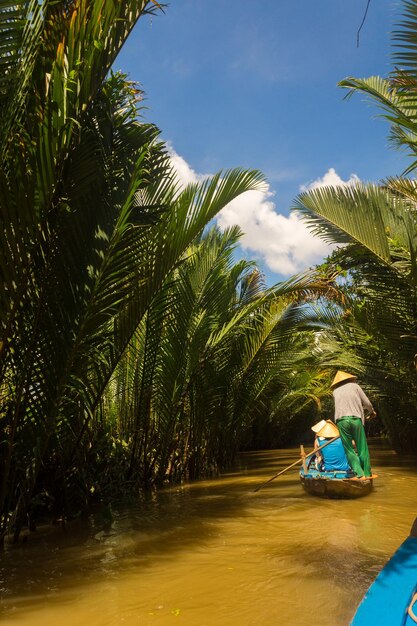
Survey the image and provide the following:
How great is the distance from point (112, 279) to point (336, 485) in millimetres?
3972

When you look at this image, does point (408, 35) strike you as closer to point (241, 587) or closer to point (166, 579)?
point (241, 587)

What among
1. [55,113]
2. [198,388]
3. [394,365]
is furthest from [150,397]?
[394,365]

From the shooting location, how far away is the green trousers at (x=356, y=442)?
6203 mm

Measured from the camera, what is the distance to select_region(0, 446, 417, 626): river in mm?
2748

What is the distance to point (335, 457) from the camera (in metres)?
6.58

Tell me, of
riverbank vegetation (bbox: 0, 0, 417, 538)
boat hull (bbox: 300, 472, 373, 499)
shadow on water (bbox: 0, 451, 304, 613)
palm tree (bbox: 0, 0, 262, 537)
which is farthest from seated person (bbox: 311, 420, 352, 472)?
palm tree (bbox: 0, 0, 262, 537)

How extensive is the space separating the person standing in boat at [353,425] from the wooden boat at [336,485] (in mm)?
141

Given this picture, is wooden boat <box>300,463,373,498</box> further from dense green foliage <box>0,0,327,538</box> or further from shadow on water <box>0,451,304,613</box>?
dense green foliage <box>0,0,327,538</box>

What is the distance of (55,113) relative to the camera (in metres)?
2.96

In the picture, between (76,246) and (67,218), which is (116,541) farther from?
(67,218)

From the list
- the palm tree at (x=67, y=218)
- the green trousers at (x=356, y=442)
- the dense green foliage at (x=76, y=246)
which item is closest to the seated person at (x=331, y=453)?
the green trousers at (x=356, y=442)

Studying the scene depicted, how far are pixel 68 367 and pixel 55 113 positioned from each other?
1699 mm

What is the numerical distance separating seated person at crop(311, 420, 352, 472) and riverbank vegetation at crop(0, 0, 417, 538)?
1.76m

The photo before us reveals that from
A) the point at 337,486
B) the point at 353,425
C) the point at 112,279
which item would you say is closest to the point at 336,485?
the point at 337,486
